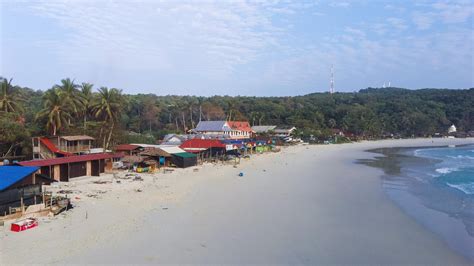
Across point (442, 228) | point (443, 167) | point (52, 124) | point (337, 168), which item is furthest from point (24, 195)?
point (443, 167)

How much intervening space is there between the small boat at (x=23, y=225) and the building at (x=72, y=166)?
10.1 m

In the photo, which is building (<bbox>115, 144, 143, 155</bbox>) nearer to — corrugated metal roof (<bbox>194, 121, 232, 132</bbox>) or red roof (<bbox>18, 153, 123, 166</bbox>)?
red roof (<bbox>18, 153, 123, 166</bbox>)

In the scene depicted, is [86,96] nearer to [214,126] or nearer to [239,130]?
[214,126]

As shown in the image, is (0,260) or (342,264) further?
(342,264)

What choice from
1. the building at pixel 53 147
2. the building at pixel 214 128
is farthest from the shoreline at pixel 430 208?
the building at pixel 214 128

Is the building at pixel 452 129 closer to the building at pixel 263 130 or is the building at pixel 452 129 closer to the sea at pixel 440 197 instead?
the building at pixel 263 130

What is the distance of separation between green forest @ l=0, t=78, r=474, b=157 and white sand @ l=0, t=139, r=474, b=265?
10.3 meters

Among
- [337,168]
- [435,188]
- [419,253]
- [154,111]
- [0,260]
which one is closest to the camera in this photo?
[0,260]

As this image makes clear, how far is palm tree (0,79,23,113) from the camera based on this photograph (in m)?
35.9

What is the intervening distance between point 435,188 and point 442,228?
40.8 ft

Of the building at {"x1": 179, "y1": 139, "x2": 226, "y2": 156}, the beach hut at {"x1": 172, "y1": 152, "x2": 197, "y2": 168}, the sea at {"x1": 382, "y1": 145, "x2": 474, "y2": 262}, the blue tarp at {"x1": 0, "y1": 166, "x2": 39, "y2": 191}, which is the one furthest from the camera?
the building at {"x1": 179, "y1": 139, "x2": 226, "y2": 156}

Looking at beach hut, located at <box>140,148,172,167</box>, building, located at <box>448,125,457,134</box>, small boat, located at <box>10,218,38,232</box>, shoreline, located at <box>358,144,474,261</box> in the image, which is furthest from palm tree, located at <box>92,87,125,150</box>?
Answer: building, located at <box>448,125,457,134</box>

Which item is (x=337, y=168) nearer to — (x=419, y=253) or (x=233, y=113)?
(x=419, y=253)

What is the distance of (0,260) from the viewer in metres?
12.8
